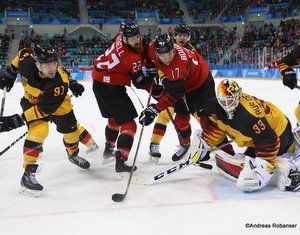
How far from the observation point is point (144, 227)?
78.7 inches

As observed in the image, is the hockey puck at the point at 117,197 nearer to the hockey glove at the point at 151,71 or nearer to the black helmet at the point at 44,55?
the black helmet at the point at 44,55

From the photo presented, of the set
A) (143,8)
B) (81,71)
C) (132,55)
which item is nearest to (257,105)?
(132,55)

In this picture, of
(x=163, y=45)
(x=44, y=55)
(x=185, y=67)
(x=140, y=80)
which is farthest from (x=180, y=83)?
(x=44, y=55)

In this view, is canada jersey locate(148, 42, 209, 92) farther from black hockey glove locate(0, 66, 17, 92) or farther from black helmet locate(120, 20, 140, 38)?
black hockey glove locate(0, 66, 17, 92)

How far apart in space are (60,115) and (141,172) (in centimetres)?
80

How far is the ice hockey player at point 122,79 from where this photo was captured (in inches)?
111

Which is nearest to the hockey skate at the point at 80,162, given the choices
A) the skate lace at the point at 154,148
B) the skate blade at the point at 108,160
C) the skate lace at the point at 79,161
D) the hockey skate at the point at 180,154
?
the skate lace at the point at 79,161

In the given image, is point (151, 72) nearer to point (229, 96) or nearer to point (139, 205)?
point (229, 96)

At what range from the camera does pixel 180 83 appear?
8.95 feet

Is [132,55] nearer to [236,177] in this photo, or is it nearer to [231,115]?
[231,115]

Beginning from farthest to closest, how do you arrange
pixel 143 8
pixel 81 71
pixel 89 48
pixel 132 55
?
1. pixel 143 8
2. pixel 89 48
3. pixel 81 71
4. pixel 132 55

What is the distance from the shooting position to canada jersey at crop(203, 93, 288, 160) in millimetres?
2375

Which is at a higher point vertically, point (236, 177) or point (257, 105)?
point (257, 105)

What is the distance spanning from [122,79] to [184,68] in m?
0.53
